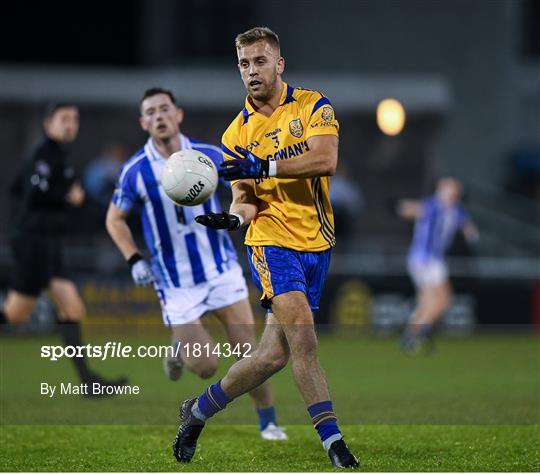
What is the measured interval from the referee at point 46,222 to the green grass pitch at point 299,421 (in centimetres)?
80

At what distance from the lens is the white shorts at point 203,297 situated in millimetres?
8430

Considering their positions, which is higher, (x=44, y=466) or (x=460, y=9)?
(x=460, y=9)

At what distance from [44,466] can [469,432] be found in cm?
295

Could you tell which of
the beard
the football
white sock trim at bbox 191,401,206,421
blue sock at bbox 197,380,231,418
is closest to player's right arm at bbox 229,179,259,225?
the football

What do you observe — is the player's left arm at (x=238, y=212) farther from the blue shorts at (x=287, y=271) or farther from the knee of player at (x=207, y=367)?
the knee of player at (x=207, y=367)

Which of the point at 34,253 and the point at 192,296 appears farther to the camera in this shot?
the point at 34,253

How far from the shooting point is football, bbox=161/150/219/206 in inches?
278

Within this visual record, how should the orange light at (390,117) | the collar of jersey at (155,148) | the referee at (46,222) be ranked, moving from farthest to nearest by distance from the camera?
the orange light at (390,117)
the referee at (46,222)
the collar of jersey at (155,148)

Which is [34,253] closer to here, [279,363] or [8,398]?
[8,398]

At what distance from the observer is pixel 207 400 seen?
23.3 ft

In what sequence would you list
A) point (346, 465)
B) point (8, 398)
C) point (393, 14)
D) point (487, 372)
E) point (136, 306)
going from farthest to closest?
point (393, 14) < point (136, 306) < point (487, 372) < point (8, 398) < point (346, 465)

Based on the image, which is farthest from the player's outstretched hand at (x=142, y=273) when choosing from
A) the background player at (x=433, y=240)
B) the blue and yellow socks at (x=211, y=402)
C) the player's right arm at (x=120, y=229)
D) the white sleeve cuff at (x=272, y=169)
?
the background player at (x=433, y=240)

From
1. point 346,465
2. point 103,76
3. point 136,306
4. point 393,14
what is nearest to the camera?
point 346,465

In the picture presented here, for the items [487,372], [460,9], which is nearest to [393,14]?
[460,9]
